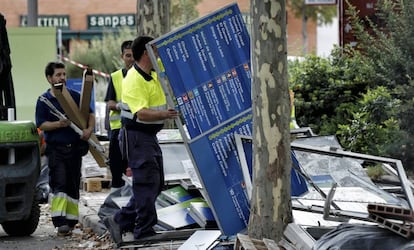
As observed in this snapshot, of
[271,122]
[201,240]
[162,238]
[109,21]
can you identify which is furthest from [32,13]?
[109,21]

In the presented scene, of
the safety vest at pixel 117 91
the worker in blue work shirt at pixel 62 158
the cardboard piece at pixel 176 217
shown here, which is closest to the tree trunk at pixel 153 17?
the safety vest at pixel 117 91

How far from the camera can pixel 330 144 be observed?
1048cm

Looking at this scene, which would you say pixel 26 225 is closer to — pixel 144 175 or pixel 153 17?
pixel 144 175

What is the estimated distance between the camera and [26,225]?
11.1m

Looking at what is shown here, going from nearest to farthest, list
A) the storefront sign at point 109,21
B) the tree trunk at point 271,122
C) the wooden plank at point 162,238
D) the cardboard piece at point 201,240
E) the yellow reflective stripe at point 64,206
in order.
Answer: the tree trunk at point 271,122 < the cardboard piece at point 201,240 < the wooden plank at point 162,238 < the yellow reflective stripe at point 64,206 < the storefront sign at point 109,21

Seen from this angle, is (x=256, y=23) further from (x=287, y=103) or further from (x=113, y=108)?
(x=113, y=108)

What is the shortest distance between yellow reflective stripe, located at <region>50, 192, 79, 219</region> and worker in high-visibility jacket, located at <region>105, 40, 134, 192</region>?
68 cm

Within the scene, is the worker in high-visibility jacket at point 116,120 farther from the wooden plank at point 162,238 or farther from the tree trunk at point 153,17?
the wooden plank at point 162,238

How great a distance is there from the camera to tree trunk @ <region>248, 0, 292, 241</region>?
7.89m

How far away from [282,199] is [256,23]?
136cm

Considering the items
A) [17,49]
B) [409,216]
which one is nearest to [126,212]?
[409,216]

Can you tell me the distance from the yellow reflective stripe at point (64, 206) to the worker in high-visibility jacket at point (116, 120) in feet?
2.24

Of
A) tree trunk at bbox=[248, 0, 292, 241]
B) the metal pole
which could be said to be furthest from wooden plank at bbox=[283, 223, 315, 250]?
the metal pole

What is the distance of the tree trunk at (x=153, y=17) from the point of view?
13.9 meters
